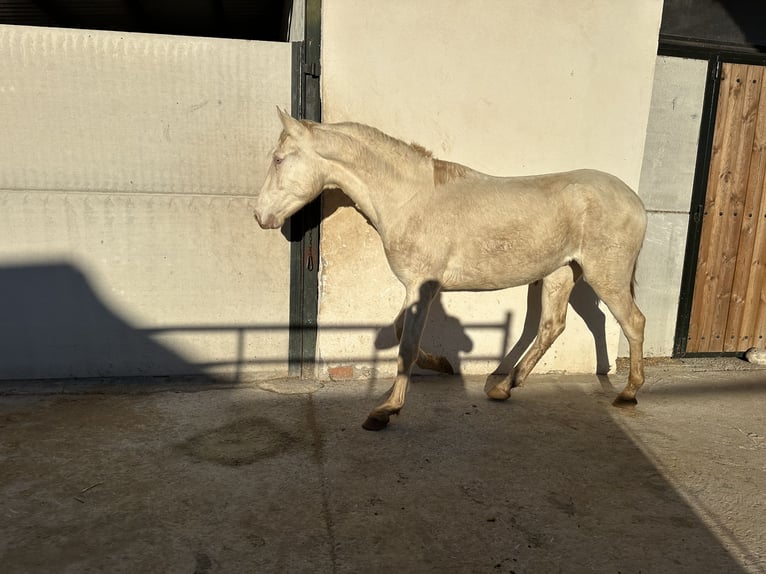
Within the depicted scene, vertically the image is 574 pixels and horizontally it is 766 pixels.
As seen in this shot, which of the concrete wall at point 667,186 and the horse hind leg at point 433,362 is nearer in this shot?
the horse hind leg at point 433,362

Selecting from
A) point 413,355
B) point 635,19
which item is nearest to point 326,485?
point 413,355

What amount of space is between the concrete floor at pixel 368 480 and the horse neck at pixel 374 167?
1.44 meters

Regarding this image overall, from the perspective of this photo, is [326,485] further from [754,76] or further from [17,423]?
[754,76]

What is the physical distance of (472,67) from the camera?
14.0 feet

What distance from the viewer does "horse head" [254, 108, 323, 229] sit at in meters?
3.56

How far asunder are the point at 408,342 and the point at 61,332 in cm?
255

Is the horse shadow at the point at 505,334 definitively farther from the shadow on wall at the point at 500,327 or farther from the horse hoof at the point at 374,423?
the horse hoof at the point at 374,423

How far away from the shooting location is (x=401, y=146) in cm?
370

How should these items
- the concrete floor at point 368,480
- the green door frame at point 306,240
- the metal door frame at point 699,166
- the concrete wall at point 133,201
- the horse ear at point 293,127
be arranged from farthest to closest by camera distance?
the metal door frame at point 699,166 → the green door frame at point 306,240 → the concrete wall at point 133,201 → the horse ear at point 293,127 → the concrete floor at point 368,480

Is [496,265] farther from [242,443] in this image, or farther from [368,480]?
[242,443]

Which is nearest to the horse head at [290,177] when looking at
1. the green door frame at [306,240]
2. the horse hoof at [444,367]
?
the green door frame at [306,240]

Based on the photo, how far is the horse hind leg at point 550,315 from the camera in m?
4.27

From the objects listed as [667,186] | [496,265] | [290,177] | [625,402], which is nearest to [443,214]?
[496,265]

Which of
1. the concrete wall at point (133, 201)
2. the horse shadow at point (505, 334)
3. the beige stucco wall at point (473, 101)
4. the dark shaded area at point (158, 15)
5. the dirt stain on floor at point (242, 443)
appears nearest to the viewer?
Answer: the dirt stain on floor at point (242, 443)
